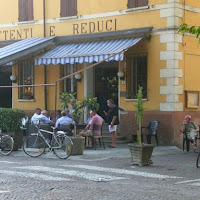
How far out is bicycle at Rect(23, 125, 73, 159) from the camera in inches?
564

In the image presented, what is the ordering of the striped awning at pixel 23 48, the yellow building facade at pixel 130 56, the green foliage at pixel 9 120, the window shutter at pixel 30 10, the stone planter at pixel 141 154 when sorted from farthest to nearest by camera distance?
the window shutter at pixel 30 10 < the striped awning at pixel 23 48 < the yellow building facade at pixel 130 56 < the green foliage at pixel 9 120 < the stone planter at pixel 141 154

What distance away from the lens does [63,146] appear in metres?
14.4

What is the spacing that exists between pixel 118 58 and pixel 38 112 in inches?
135

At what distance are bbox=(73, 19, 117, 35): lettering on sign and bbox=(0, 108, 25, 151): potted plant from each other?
5.12 m

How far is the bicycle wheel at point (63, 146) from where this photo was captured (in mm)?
14251

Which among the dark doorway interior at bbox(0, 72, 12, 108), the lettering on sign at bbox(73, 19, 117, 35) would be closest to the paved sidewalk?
the lettering on sign at bbox(73, 19, 117, 35)

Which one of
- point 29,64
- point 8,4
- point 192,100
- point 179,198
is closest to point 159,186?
point 179,198

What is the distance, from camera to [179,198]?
27.4ft

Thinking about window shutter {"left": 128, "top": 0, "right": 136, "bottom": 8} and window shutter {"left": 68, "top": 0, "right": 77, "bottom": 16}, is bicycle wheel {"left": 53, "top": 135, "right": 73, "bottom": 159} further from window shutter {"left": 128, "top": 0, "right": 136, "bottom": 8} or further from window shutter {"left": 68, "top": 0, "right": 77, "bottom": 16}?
window shutter {"left": 68, "top": 0, "right": 77, "bottom": 16}

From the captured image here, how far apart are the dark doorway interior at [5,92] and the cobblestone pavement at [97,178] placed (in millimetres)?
7829

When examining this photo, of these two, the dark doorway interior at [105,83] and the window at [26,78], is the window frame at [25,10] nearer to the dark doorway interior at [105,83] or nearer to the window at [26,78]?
the window at [26,78]

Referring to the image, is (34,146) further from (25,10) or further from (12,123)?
(25,10)

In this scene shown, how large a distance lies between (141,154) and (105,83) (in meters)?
7.95

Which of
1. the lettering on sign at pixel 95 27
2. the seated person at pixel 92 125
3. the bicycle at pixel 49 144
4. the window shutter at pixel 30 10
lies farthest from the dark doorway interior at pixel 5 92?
the bicycle at pixel 49 144
